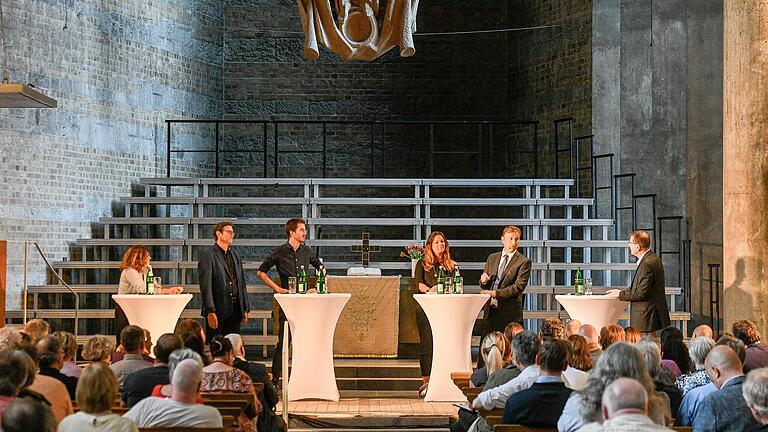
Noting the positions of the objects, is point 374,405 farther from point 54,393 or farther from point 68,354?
point 54,393

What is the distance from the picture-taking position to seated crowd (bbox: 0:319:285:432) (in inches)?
173

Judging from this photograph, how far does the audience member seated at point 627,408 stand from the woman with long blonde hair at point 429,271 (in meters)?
5.64

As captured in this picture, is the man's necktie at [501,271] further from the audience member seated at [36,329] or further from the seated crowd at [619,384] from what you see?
the audience member seated at [36,329]

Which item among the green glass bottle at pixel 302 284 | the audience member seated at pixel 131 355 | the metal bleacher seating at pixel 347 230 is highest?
the metal bleacher seating at pixel 347 230

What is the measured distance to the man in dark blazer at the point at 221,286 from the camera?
9273mm

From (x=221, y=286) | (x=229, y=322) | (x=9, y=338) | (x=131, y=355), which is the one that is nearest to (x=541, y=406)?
(x=131, y=355)

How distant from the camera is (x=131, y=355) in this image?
21.5 feet

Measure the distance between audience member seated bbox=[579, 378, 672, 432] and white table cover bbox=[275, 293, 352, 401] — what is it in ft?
18.3

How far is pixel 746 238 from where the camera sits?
9.50 meters

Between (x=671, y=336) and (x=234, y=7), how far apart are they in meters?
12.8

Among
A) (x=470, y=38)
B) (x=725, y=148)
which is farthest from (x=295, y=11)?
(x=725, y=148)

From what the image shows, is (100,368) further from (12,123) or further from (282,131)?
(282,131)

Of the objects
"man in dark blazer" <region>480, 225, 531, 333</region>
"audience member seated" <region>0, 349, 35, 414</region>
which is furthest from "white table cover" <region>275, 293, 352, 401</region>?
"audience member seated" <region>0, 349, 35, 414</region>

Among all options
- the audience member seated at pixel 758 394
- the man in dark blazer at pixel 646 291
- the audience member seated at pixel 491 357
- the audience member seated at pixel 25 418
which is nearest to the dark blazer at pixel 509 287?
the man in dark blazer at pixel 646 291
